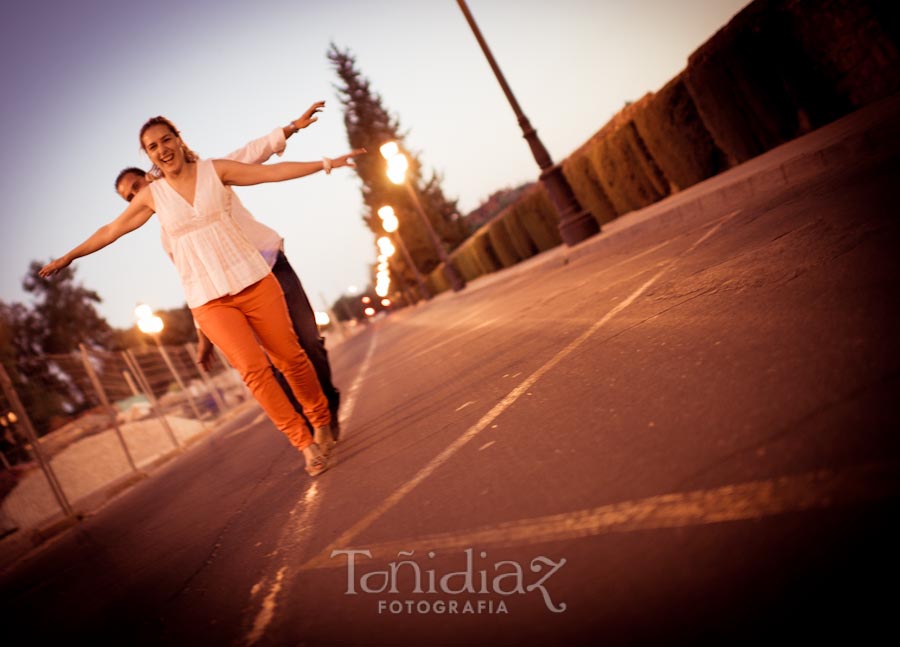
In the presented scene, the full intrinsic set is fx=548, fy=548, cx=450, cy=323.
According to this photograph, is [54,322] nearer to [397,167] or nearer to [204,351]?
[397,167]

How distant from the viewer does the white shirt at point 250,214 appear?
3846mm

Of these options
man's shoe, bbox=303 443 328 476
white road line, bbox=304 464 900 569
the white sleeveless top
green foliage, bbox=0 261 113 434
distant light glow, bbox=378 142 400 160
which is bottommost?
white road line, bbox=304 464 900 569

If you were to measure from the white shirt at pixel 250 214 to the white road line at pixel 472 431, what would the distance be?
1.92 metres

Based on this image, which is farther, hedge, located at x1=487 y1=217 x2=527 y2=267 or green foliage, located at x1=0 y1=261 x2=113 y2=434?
green foliage, located at x1=0 y1=261 x2=113 y2=434

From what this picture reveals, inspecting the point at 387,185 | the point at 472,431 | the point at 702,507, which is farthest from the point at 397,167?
the point at 387,185

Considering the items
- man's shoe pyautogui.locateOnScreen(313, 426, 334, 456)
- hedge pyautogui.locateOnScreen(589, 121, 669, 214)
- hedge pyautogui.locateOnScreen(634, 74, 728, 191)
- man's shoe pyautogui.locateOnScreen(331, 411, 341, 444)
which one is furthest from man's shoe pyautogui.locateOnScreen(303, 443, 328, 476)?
hedge pyautogui.locateOnScreen(589, 121, 669, 214)

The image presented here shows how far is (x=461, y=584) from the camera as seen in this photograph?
5.69 ft

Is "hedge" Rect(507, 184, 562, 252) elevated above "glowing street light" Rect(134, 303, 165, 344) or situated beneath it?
situated beneath

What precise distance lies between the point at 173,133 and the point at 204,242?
762 mm

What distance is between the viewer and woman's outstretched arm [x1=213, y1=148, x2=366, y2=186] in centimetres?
371

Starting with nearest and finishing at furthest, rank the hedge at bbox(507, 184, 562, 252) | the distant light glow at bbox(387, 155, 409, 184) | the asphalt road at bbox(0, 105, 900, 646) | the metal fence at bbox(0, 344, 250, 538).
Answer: the asphalt road at bbox(0, 105, 900, 646) < the metal fence at bbox(0, 344, 250, 538) < the hedge at bbox(507, 184, 562, 252) < the distant light glow at bbox(387, 155, 409, 184)

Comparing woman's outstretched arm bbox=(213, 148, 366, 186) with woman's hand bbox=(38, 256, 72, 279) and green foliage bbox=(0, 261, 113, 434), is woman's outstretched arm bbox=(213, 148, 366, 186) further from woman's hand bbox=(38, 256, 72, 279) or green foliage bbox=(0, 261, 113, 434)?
green foliage bbox=(0, 261, 113, 434)

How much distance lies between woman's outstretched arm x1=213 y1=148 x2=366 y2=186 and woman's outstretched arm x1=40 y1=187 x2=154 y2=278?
1.66 feet

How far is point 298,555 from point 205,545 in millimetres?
1200
